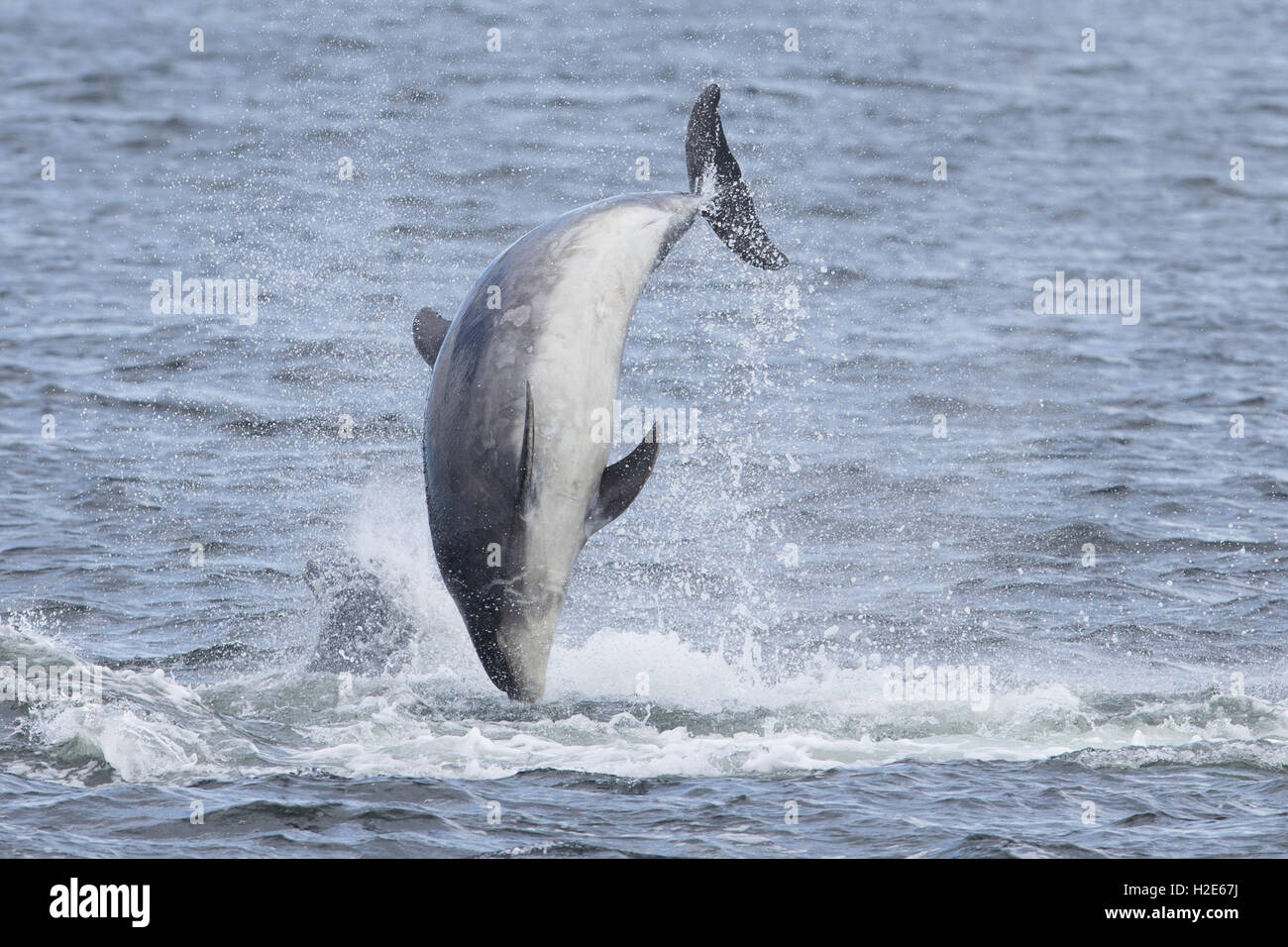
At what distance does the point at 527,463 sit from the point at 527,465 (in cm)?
1

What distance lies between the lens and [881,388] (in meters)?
25.1

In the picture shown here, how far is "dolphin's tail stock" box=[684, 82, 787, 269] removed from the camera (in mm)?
13719

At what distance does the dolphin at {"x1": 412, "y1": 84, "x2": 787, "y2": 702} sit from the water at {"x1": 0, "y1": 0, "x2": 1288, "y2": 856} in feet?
4.49

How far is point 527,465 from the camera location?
36.5 feet

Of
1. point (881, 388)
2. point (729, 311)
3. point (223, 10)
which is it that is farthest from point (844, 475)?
point (223, 10)

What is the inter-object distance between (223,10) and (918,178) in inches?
1113

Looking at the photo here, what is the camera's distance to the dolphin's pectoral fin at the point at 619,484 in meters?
11.9
